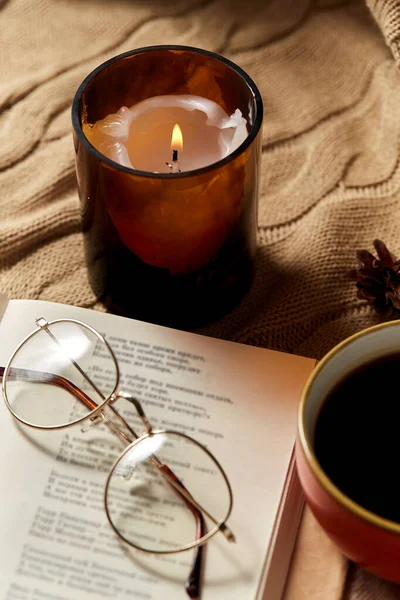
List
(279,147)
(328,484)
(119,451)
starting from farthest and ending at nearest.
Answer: (279,147) < (119,451) < (328,484)

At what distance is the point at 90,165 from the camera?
0.44 metres

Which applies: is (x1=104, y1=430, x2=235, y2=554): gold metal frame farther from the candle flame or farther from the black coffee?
the candle flame

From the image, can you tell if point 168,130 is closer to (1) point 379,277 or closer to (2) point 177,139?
(2) point 177,139

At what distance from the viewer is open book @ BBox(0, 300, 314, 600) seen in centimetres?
41

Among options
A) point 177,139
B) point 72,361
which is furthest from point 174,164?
point 72,361

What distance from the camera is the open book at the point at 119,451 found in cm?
41

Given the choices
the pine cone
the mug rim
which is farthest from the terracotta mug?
the pine cone

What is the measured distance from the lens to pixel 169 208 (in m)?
0.45

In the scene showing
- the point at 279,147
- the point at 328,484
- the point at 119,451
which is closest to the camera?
the point at 328,484

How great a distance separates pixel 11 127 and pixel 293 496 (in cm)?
37

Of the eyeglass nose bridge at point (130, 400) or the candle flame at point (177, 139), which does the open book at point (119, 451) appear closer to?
the eyeglass nose bridge at point (130, 400)

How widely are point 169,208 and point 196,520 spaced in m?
0.18

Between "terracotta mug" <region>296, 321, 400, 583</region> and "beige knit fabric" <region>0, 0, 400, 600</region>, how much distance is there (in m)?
0.06

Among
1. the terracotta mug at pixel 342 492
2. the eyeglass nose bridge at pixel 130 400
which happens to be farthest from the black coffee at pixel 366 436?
the eyeglass nose bridge at pixel 130 400
